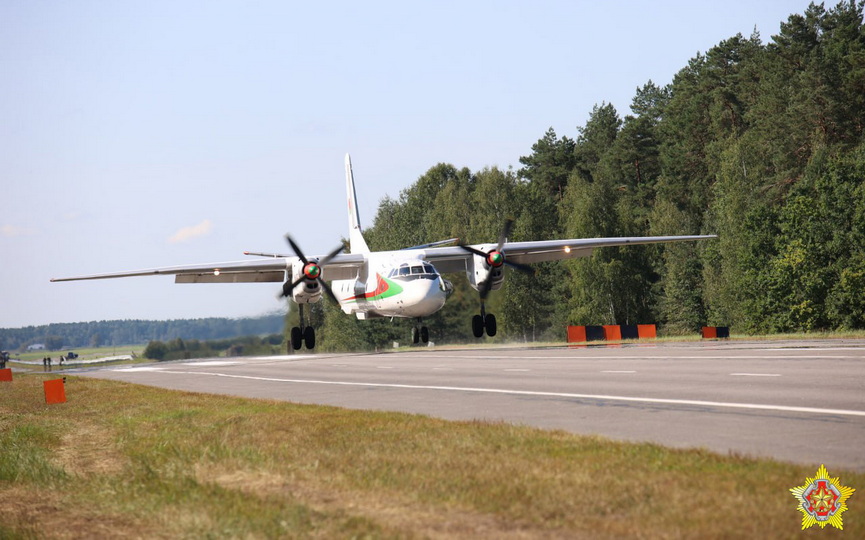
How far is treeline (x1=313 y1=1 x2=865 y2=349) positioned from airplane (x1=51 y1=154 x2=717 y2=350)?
38.3 ft

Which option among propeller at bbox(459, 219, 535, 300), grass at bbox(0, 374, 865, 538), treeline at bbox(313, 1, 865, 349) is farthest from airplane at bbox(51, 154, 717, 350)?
grass at bbox(0, 374, 865, 538)

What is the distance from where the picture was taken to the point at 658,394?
1580 cm

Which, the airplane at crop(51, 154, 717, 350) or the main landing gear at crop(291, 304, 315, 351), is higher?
the airplane at crop(51, 154, 717, 350)

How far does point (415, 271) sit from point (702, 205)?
5040 centimetres

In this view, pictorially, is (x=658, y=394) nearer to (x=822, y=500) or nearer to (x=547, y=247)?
(x=822, y=500)

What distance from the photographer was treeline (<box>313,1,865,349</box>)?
56.5m

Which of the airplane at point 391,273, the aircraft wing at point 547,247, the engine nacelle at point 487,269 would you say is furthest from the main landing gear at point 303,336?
the engine nacelle at point 487,269

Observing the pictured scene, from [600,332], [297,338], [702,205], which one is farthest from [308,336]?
[702,205]

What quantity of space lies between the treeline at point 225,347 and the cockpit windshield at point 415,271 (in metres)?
9.52

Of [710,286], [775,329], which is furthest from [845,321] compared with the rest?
[710,286]

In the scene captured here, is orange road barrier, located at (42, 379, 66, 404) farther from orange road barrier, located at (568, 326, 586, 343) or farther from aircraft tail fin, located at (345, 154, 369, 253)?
orange road barrier, located at (568, 326, 586, 343)

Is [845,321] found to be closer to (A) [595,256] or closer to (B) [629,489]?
(A) [595,256]

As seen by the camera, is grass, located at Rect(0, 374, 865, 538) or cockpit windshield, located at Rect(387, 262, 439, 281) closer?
grass, located at Rect(0, 374, 865, 538)

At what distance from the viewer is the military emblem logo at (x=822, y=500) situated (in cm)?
651
